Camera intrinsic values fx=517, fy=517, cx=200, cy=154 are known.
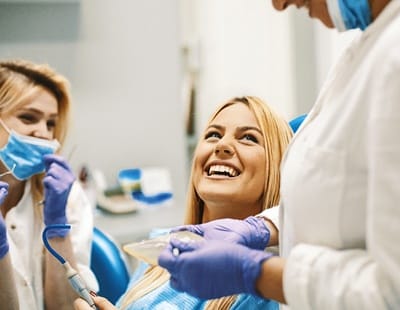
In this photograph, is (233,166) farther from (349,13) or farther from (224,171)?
(349,13)

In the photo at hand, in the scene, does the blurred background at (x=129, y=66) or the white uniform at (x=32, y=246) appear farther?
the blurred background at (x=129, y=66)

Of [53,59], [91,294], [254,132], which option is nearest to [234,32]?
[53,59]

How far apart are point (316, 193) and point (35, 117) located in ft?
3.90

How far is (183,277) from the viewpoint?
0.91 meters

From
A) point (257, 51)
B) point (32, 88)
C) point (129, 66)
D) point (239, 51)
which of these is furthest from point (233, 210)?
point (239, 51)

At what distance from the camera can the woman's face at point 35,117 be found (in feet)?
5.57

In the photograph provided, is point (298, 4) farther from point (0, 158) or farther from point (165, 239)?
point (0, 158)

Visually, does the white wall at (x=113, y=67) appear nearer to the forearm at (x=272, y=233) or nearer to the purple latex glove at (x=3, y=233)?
the purple latex glove at (x=3, y=233)

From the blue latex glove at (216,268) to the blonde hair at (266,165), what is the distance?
57 cm

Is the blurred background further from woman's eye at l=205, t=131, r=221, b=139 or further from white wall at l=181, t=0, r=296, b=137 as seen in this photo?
woman's eye at l=205, t=131, r=221, b=139

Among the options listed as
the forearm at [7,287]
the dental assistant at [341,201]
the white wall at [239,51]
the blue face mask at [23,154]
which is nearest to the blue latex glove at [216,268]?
the dental assistant at [341,201]

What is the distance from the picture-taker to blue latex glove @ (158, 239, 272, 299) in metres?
0.87

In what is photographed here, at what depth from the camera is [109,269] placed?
72.7 inches

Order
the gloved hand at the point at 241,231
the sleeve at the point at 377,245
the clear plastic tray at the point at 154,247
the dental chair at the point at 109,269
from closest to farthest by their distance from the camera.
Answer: the sleeve at the point at 377,245 → the clear plastic tray at the point at 154,247 → the gloved hand at the point at 241,231 → the dental chair at the point at 109,269
